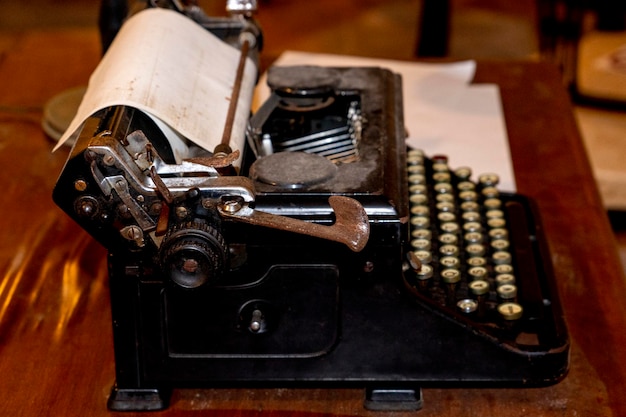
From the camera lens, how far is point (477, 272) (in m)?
1.77

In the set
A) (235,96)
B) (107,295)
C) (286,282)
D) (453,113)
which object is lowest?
(453,113)

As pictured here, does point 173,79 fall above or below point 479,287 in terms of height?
above

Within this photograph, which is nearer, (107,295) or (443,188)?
(107,295)

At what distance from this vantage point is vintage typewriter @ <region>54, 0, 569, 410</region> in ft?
4.69

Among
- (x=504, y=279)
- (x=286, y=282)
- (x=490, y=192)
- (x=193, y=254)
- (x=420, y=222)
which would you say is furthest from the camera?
(x=490, y=192)

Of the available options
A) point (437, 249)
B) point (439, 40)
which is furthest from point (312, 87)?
point (439, 40)

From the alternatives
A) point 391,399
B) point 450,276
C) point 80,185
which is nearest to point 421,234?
point 450,276

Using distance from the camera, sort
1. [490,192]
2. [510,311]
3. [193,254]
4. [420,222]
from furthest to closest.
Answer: [490,192], [420,222], [510,311], [193,254]

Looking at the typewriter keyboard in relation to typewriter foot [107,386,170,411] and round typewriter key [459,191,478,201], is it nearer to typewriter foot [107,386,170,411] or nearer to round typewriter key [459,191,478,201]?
round typewriter key [459,191,478,201]

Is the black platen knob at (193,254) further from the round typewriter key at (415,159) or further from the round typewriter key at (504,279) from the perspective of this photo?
the round typewriter key at (415,159)

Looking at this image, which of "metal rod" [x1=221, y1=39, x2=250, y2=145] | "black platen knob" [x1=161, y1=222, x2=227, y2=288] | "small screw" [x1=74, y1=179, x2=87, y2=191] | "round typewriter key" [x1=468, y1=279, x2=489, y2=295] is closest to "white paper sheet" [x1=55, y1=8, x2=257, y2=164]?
"metal rod" [x1=221, y1=39, x2=250, y2=145]

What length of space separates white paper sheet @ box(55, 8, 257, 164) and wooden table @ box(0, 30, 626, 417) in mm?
438

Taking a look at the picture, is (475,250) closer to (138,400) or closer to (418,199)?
(418,199)

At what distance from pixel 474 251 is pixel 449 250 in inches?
2.6
